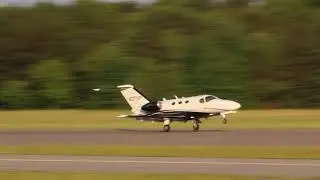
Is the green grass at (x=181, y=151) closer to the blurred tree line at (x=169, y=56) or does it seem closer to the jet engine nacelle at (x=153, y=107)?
the jet engine nacelle at (x=153, y=107)

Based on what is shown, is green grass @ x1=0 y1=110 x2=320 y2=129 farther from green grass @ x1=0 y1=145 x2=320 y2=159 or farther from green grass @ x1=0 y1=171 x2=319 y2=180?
green grass @ x1=0 y1=171 x2=319 y2=180

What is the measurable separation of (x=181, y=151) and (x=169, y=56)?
188ft

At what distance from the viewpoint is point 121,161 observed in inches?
863

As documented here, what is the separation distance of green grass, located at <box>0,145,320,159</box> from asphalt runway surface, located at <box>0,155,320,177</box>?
56.6 inches

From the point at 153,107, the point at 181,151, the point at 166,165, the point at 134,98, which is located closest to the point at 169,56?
the point at 134,98

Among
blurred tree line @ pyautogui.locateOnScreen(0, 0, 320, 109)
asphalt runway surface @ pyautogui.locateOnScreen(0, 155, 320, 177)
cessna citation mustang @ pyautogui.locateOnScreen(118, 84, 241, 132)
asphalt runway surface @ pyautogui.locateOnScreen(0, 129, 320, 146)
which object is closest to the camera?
asphalt runway surface @ pyautogui.locateOnScreen(0, 155, 320, 177)

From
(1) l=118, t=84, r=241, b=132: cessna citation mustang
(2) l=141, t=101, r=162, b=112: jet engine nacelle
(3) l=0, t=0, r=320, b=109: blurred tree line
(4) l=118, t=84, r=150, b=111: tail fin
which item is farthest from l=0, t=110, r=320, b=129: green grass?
(3) l=0, t=0, r=320, b=109: blurred tree line

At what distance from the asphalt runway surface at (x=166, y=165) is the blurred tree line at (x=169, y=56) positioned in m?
54.3

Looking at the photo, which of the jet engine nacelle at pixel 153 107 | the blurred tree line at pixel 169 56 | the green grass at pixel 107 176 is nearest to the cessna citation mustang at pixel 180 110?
the jet engine nacelle at pixel 153 107

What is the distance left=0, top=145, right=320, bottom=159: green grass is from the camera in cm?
2350

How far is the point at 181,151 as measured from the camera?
994 inches

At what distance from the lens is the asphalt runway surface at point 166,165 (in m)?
18.7

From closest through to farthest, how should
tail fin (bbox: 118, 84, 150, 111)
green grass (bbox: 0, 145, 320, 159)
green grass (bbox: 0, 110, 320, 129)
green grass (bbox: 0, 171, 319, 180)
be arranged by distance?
green grass (bbox: 0, 171, 319, 180), green grass (bbox: 0, 145, 320, 159), tail fin (bbox: 118, 84, 150, 111), green grass (bbox: 0, 110, 320, 129)

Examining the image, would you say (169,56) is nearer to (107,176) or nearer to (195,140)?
(195,140)
